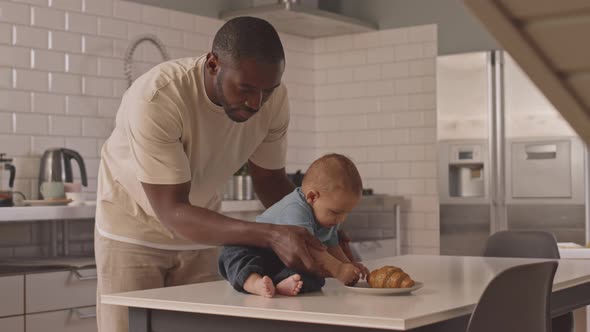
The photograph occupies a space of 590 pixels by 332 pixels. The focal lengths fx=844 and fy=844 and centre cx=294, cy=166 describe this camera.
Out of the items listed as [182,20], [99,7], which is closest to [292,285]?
[99,7]

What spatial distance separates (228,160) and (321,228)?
39cm

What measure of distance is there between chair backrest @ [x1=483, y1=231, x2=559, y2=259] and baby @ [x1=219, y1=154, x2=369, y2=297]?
167 centimetres

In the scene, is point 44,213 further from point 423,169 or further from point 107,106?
point 423,169

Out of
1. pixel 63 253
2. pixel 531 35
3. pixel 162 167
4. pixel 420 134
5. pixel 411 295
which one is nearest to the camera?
pixel 531 35

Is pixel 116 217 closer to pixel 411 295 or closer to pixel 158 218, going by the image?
pixel 158 218

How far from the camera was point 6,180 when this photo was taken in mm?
4148

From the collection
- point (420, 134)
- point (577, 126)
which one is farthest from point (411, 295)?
point (420, 134)

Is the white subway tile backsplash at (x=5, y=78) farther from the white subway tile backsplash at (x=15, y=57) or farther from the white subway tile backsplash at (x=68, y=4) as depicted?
the white subway tile backsplash at (x=68, y=4)

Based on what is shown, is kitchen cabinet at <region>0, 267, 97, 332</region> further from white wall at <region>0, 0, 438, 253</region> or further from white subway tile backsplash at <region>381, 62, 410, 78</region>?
white subway tile backsplash at <region>381, 62, 410, 78</region>

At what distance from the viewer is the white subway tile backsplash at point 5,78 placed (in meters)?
4.19

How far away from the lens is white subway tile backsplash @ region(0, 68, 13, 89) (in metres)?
4.19

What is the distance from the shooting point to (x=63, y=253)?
4332 millimetres

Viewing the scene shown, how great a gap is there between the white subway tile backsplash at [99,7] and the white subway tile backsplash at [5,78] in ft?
1.98

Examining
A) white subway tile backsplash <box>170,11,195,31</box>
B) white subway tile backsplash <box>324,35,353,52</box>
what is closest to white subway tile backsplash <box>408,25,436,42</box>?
white subway tile backsplash <box>324,35,353,52</box>
